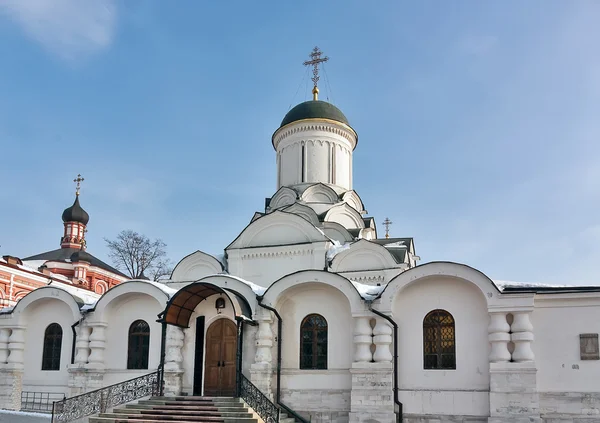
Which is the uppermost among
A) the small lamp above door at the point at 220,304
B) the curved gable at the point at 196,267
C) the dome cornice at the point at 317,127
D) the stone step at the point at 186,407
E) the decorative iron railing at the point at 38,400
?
the dome cornice at the point at 317,127

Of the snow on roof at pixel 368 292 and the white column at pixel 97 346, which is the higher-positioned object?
the snow on roof at pixel 368 292

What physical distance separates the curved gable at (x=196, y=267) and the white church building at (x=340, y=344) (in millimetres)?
5973

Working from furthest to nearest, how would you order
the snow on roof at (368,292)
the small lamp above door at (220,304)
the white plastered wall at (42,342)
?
the white plastered wall at (42,342), the small lamp above door at (220,304), the snow on roof at (368,292)

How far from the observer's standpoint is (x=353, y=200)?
25.6m

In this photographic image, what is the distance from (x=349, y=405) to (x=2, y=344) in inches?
400

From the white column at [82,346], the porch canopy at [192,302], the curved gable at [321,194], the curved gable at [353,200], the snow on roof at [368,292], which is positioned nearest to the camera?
the snow on roof at [368,292]

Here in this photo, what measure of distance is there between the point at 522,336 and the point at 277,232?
425 inches

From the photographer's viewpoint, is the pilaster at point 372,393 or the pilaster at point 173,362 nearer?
the pilaster at point 372,393

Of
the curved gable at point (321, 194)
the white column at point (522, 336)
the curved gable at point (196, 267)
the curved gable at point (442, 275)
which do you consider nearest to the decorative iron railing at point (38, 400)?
the curved gable at point (196, 267)

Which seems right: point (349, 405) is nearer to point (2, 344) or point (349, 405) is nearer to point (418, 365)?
point (418, 365)

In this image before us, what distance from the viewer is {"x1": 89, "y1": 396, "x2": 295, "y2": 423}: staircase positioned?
12.9 metres

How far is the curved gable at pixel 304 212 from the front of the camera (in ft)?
75.4

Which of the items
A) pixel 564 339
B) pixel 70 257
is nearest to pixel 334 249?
pixel 564 339

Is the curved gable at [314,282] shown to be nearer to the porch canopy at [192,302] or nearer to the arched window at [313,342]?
the porch canopy at [192,302]
